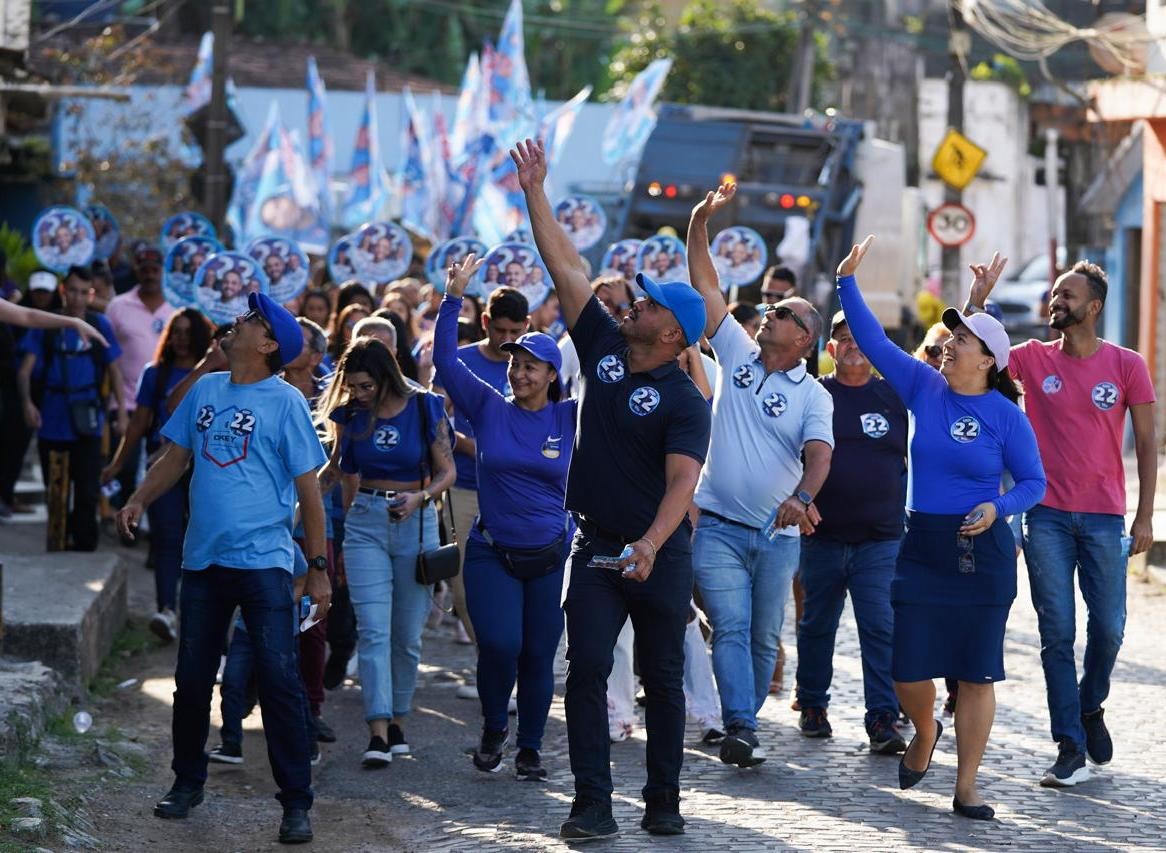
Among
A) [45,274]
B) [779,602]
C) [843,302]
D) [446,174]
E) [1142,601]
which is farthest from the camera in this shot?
[446,174]

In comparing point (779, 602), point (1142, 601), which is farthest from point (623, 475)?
point (1142, 601)

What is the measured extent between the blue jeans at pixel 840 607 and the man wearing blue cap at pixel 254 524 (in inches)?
101

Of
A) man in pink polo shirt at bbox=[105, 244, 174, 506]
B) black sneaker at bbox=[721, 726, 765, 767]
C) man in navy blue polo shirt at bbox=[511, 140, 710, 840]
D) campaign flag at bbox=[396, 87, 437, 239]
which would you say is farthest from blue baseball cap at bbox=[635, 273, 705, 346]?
campaign flag at bbox=[396, 87, 437, 239]

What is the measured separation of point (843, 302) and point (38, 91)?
8.60 m

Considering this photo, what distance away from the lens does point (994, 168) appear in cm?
4659

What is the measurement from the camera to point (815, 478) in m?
8.39

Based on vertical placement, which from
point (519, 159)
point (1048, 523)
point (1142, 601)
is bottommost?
point (1142, 601)

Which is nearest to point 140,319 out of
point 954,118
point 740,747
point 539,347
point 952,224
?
point 539,347

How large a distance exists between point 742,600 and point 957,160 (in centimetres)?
1729

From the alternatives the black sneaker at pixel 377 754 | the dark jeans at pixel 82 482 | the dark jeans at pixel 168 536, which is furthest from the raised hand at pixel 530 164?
the dark jeans at pixel 82 482

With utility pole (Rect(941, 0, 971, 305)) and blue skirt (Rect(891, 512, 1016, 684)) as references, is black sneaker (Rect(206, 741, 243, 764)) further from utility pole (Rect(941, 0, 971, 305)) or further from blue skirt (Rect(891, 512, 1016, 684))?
utility pole (Rect(941, 0, 971, 305))

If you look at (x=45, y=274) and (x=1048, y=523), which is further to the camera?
(x=45, y=274)

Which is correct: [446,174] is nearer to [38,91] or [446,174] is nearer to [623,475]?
[38,91]

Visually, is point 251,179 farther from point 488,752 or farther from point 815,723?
point 488,752
